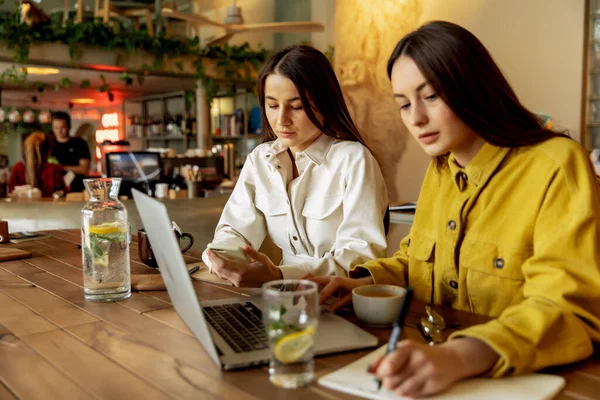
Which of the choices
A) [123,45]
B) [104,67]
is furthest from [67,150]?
[123,45]

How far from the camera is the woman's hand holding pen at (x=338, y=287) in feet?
3.76

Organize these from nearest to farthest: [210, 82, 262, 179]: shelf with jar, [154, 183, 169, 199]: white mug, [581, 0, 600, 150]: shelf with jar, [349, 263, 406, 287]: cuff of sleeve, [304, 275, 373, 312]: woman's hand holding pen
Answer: [304, 275, 373, 312]: woman's hand holding pen < [349, 263, 406, 287]: cuff of sleeve < [581, 0, 600, 150]: shelf with jar < [154, 183, 169, 199]: white mug < [210, 82, 262, 179]: shelf with jar

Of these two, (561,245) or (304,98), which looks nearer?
(561,245)

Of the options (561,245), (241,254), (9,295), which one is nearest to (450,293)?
(561,245)

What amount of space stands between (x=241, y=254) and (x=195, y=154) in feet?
14.5

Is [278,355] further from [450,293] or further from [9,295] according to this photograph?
[9,295]

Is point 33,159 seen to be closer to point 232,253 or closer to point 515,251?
point 232,253

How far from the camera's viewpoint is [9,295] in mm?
1340

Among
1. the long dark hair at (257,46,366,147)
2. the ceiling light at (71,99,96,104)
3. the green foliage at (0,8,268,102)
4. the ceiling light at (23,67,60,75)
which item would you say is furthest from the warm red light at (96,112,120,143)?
the long dark hair at (257,46,366,147)

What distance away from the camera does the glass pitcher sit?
1.27 meters

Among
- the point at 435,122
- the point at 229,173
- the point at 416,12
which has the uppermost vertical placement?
the point at 416,12

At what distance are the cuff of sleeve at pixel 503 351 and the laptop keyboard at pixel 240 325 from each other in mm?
340

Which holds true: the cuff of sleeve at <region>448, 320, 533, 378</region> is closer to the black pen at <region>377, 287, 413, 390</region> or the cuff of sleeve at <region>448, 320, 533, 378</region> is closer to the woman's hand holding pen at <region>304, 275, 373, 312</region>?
the black pen at <region>377, 287, 413, 390</region>

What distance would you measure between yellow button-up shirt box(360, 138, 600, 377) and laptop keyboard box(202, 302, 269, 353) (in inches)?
12.5
